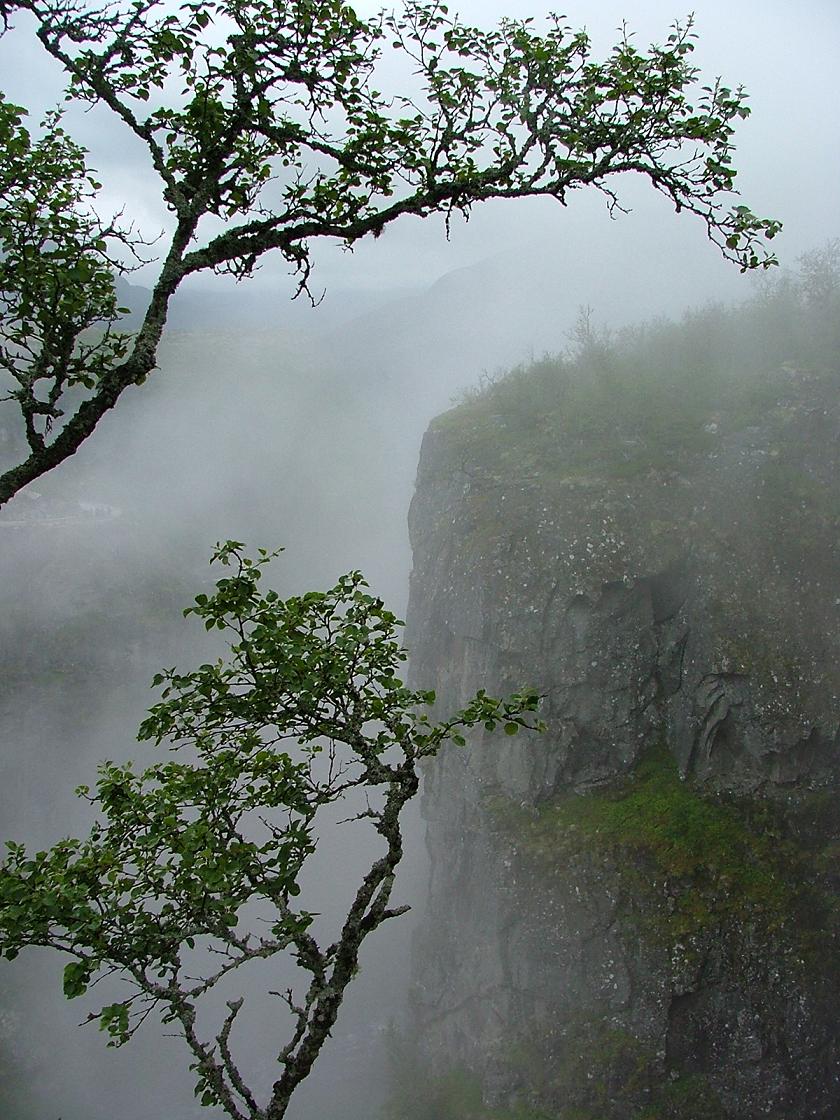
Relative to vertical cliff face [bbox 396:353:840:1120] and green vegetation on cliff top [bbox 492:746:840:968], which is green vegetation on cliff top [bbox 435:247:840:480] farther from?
green vegetation on cliff top [bbox 492:746:840:968]

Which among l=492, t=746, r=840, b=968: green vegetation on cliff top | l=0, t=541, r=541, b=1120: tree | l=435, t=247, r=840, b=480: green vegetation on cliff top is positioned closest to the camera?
l=0, t=541, r=541, b=1120: tree

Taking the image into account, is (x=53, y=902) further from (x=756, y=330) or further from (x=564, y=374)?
(x=756, y=330)

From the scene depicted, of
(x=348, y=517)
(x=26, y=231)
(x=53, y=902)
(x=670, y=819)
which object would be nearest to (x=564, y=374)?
(x=670, y=819)

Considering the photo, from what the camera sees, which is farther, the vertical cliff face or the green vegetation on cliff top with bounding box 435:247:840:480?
the green vegetation on cliff top with bounding box 435:247:840:480

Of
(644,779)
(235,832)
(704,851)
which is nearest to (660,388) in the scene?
(644,779)

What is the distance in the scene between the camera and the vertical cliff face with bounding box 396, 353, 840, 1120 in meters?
14.4

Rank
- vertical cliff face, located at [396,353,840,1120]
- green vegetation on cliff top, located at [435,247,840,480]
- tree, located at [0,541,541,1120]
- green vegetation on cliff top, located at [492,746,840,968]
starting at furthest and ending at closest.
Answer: green vegetation on cliff top, located at [435,247,840,480], green vegetation on cliff top, located at [492,746,840,968], vertical cliff face, located at [396,353,840,1120], tree, located at [0,541,541,1120]

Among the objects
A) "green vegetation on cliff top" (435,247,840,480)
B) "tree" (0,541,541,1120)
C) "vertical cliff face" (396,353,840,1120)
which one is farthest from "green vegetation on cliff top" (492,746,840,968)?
"tree" (0,541,541,1120)

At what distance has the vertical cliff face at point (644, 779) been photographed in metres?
14.4

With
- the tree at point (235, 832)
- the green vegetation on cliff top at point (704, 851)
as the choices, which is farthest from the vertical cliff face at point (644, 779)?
the tree at point (235, 832)

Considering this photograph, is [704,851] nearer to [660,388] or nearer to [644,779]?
[644,779]

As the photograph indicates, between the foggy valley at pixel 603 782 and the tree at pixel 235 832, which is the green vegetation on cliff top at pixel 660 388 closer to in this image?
the foggy valley at pixel 603 782

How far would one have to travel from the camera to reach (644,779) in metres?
16.6

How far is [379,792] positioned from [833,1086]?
17129 mm
